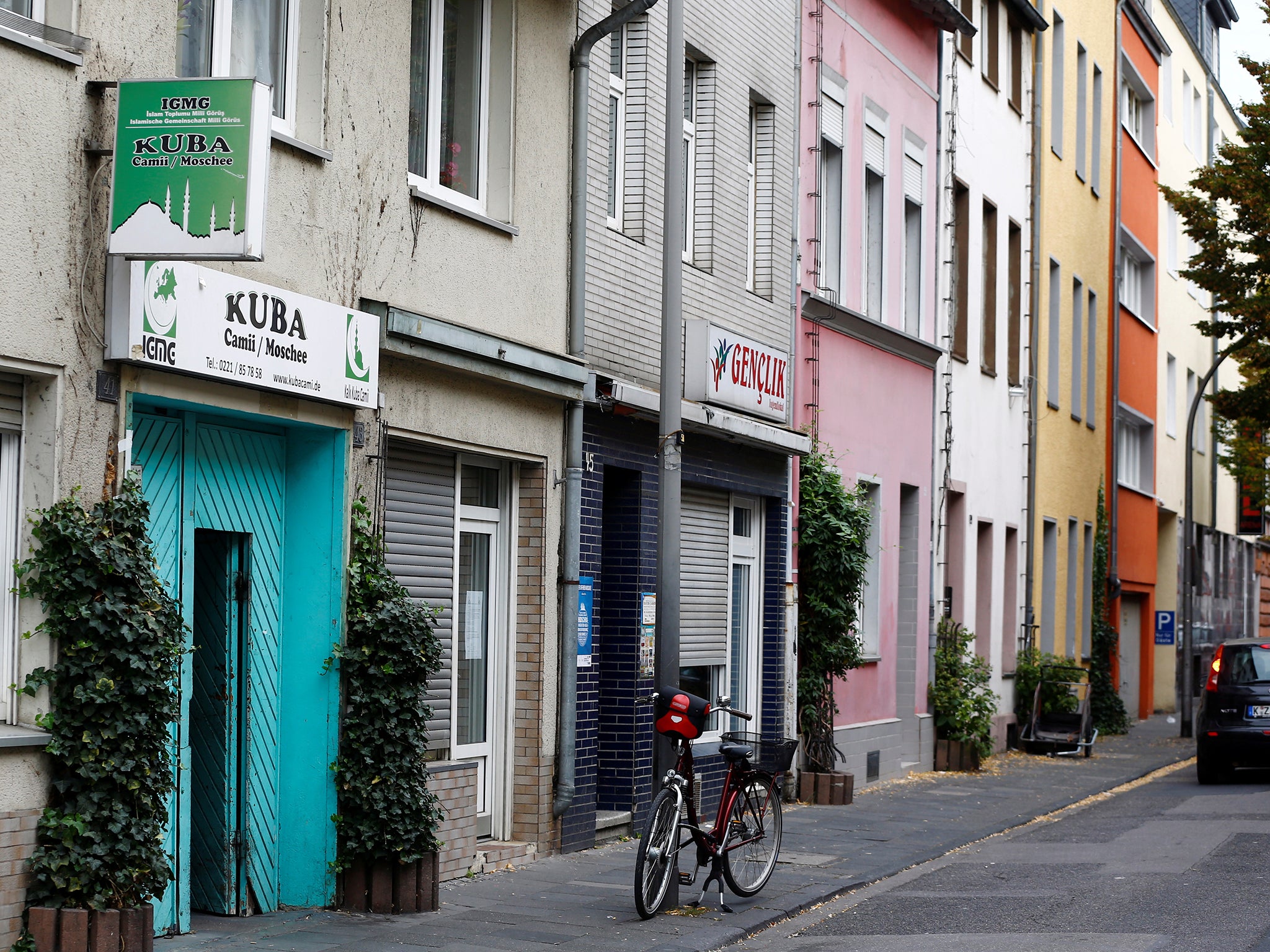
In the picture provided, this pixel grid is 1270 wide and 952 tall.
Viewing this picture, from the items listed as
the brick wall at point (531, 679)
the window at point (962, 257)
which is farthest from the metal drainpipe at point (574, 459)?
the window at point (962, 257)

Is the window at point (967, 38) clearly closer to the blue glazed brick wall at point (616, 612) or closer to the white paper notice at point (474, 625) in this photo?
the blue glazed brick wall at point (616, 612)

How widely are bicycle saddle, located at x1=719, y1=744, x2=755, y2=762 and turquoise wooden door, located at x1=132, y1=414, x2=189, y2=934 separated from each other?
3.09 m

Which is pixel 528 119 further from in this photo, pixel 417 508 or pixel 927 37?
pixel 927 37

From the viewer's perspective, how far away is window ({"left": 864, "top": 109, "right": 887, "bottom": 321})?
2042 centimetres

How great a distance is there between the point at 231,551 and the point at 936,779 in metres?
12.4

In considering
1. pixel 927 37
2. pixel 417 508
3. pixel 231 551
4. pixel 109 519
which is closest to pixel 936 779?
pixel 927 37

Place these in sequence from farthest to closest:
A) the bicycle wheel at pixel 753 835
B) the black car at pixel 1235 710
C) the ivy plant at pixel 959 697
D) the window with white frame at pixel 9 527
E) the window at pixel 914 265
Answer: the window at pixel 914 265
the ivy plant at pixel 959 697
the black car at pixel 1235 710
the bicycle wheel at pixel 753 835
the window with white frame at pixel 9 527

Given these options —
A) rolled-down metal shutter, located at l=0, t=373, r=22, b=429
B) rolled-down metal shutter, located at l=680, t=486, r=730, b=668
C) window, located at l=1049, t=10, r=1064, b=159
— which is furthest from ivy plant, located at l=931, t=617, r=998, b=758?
rolled-down metal shutter, located at l=0, t=373, r=22, b=429

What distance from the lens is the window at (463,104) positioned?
11375 mm

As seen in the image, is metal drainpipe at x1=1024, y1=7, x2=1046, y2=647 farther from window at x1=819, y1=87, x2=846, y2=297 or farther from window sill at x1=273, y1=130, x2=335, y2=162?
window sill at x1=273, y1=130, x2=335, y2=162

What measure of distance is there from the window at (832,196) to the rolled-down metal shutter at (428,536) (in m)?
7.85

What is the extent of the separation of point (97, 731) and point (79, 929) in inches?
32.9

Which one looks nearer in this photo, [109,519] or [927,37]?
[109,519]

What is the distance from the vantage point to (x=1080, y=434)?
31.2m
